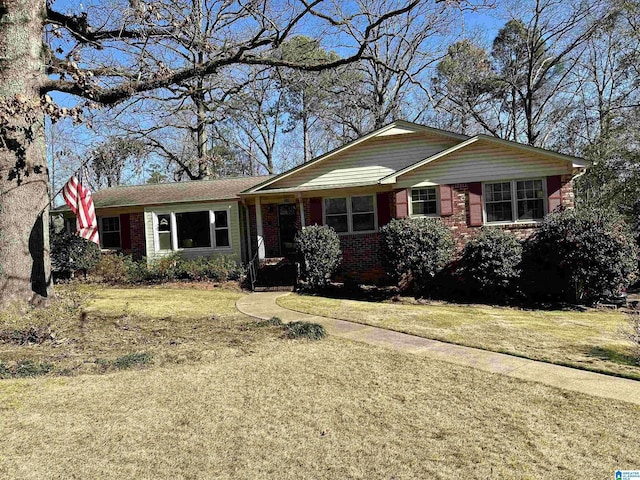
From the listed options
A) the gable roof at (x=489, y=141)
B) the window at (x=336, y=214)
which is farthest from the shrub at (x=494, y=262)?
the window at (x=336, y=214)

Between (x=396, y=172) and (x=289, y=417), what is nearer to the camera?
(x=289, y=417)

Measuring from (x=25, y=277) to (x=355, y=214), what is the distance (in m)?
9.55

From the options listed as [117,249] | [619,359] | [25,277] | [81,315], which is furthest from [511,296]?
[117,249]

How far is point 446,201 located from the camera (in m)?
13.0

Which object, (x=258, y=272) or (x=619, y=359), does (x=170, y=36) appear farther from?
(x=619, y=359)

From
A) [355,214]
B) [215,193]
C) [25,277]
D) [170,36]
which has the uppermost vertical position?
[170,36]

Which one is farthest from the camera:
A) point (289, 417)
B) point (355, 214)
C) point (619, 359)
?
point (355, 214)

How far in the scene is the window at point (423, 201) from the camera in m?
13.3

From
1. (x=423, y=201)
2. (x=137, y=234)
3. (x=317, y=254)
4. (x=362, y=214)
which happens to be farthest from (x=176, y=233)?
(x=423, y=201)

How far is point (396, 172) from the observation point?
13289 millimetres

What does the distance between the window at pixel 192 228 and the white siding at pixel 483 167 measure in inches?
314

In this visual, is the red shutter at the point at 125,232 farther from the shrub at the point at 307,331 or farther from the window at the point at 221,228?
the shrub at the point at 307,331

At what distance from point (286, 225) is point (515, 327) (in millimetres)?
10166

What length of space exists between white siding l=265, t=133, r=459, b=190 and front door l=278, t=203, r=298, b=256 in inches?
72.7
